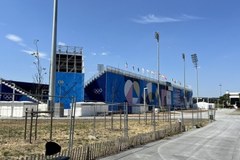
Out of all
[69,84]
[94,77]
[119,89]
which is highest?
[94,77]

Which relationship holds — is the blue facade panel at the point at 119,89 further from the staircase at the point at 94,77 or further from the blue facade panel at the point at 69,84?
the blue facade panel at the point at 69,84

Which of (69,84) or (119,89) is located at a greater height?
(69,84)

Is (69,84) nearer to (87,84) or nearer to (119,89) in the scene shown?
(87,84)

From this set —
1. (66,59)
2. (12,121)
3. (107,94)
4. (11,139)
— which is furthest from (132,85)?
(11,139)

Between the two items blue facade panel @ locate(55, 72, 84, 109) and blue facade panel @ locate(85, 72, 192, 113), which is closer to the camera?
blue facade panel @ locate(85, 72, 192, 113)

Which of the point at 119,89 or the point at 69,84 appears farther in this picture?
the point at 119,89

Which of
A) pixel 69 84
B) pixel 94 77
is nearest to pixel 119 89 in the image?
pixel 94 77

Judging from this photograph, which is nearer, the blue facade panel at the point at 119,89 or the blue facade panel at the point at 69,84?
the blue facade panel at the point at 119,89

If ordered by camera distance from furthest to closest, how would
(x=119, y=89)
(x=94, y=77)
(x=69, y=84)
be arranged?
1. (x=119, y=89)
2. (x=94, y=77)
3. (x=69, y=84)

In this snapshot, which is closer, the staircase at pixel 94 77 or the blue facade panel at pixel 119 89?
the blue facade panel at pixel 119 89

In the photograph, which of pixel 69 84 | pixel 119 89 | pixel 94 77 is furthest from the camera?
pixel 119 89

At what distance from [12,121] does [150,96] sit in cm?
7230

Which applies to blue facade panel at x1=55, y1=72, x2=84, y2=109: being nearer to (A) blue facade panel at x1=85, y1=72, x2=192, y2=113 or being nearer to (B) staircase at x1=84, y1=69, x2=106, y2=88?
(B) staircase at x1=84, y1=69, x2=106, y2=88

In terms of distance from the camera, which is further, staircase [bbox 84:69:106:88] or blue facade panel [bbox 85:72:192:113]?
staircase [bbox 84:69:106:88]
